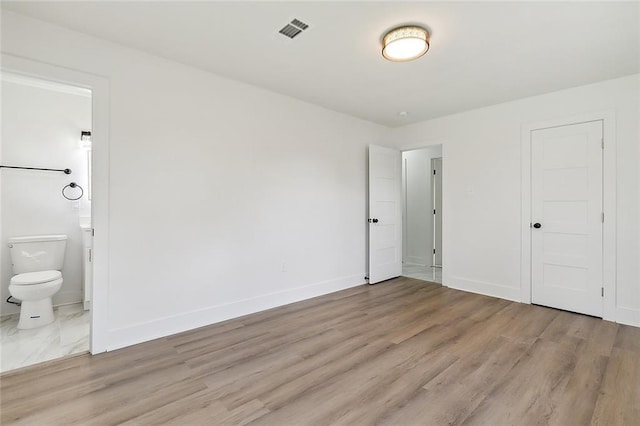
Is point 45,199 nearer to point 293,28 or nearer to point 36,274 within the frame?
point 36,274

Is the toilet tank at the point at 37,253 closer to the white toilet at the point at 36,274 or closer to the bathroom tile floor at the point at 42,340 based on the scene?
the white toilet at the point at 36,274

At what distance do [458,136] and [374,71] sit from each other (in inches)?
81.6

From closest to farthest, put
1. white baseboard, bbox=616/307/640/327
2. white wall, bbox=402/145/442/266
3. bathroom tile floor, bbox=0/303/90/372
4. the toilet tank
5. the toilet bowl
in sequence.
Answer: bathroom tile floor, bbox=0/303/90/372 < the toilet bowl < white baseboard, bbox=616/307/640/327 < the toilet tank < white wall, bbox=402/145/442/266

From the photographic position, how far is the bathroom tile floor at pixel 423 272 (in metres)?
5.00

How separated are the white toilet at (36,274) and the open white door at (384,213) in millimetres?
3923

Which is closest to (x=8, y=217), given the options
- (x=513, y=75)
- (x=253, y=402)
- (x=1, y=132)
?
(x=1, y=132)

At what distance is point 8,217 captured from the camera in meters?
3.29

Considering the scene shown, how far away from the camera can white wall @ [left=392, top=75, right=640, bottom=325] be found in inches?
122

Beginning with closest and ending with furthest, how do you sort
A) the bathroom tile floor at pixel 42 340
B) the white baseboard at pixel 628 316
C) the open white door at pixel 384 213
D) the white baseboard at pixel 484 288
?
1. the bathroom tile floor at pixel 42 340
2. the white baseboard at pixel 628 316
3. the white baseboard at pixel 484 288
4. the open white door at pixel 384 213

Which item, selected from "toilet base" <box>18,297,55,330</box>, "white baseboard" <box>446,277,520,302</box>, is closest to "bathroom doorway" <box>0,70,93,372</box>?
"toilet base" <box>18,297,55,330</box>

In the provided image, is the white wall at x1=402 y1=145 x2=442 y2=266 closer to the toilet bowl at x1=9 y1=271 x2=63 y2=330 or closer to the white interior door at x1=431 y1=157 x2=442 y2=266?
the white interior door at x1=431 y1=157 x2=442 y2=266

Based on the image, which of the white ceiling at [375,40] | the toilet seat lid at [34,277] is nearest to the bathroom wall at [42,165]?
the toilet seat lid at [34,277]

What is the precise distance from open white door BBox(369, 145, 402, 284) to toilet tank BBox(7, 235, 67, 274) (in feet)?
13.3

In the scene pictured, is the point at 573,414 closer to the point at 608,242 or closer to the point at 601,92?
the point at 608,242
